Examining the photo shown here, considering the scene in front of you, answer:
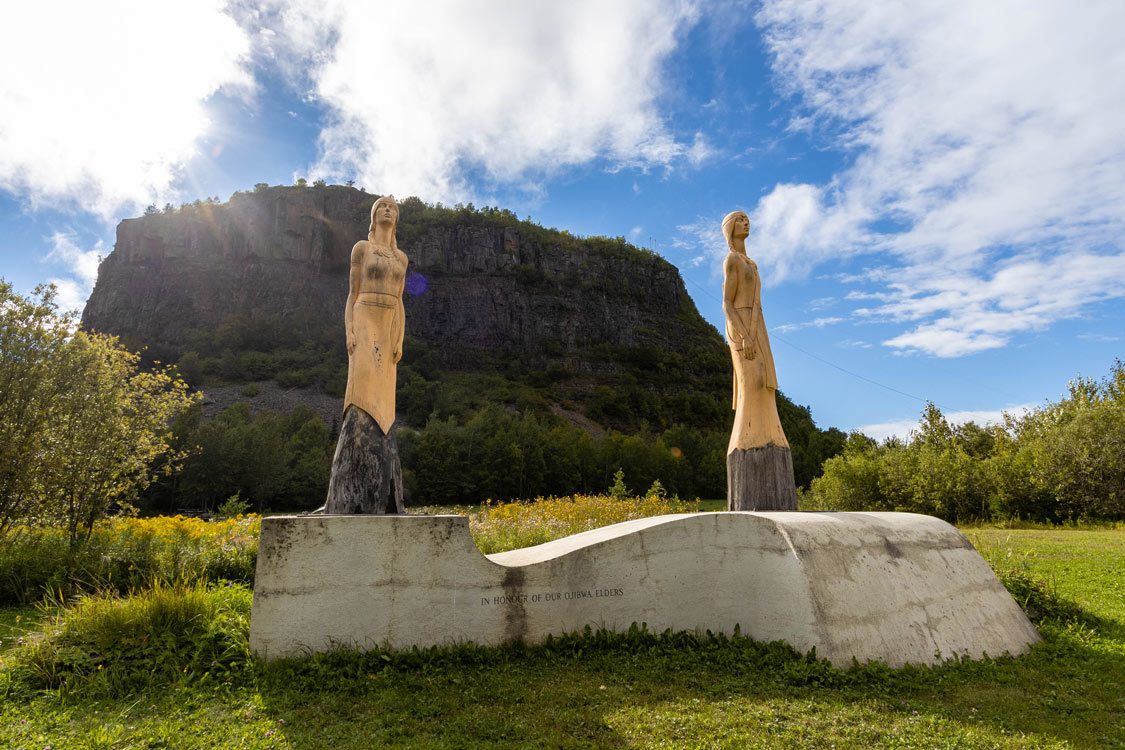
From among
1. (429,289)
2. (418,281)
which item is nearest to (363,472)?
(418,281)

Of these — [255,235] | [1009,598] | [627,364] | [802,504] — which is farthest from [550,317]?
[1009,598]

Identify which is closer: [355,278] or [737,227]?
[355,278]

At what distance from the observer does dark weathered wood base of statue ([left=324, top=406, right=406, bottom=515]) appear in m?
5.98

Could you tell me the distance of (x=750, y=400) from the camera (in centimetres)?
777

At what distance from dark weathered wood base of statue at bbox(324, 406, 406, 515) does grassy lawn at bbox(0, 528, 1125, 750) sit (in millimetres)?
1395

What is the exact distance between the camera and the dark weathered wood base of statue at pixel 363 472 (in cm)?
598

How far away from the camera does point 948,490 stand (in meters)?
23.1

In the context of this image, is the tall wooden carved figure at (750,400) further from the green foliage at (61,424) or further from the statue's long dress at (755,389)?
the green foliage at (61,424)

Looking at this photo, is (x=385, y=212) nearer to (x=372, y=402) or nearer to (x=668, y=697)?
(x=372, y=402)

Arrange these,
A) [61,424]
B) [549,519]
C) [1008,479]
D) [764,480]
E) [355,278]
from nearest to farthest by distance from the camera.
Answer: [355,278] < [764,480] < [61,424] < [549,519] < [1008,479]

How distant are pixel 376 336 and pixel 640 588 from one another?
3.61 m

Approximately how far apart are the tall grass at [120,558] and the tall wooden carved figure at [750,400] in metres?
6.98

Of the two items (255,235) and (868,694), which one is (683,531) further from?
(255,235)

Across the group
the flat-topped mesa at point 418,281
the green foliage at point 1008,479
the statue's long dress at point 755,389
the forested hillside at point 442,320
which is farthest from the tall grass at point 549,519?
the flat-topped mesa at point 418,281
